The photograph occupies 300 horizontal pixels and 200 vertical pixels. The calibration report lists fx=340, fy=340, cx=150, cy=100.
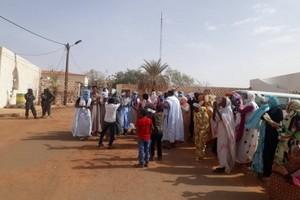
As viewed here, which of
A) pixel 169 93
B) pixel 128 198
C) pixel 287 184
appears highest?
pixel 169 93

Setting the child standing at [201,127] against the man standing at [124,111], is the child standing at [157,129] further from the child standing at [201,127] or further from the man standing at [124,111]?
the man standing at [124,111]

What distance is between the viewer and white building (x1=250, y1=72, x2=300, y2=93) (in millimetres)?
25759

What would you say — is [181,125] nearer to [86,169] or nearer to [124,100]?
[124,100]

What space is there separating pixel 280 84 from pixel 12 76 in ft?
68.0

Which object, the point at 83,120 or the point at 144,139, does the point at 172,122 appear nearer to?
the point at 144,139

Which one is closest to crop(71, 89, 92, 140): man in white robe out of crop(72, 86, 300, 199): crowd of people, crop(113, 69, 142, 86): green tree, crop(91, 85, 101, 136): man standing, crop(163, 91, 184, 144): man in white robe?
crop(72, 86, 300, 199): crowd of people

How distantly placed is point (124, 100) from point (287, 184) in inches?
338

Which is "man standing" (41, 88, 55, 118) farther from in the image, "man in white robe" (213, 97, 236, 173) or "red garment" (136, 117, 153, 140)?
"man in white robe" (213, 97, 236, 173)

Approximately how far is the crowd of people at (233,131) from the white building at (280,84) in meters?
17.1

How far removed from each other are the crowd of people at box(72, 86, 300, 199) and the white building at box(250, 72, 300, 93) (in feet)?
56.2

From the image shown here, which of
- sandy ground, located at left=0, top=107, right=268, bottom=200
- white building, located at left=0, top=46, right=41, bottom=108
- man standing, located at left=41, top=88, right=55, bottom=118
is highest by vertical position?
white building, located at left=0, top=46, right=41, bottom=108

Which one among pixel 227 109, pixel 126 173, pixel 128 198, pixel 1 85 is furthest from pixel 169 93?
pixel 1 85

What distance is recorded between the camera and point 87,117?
11.4 m

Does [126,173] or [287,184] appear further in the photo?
[126,173]
